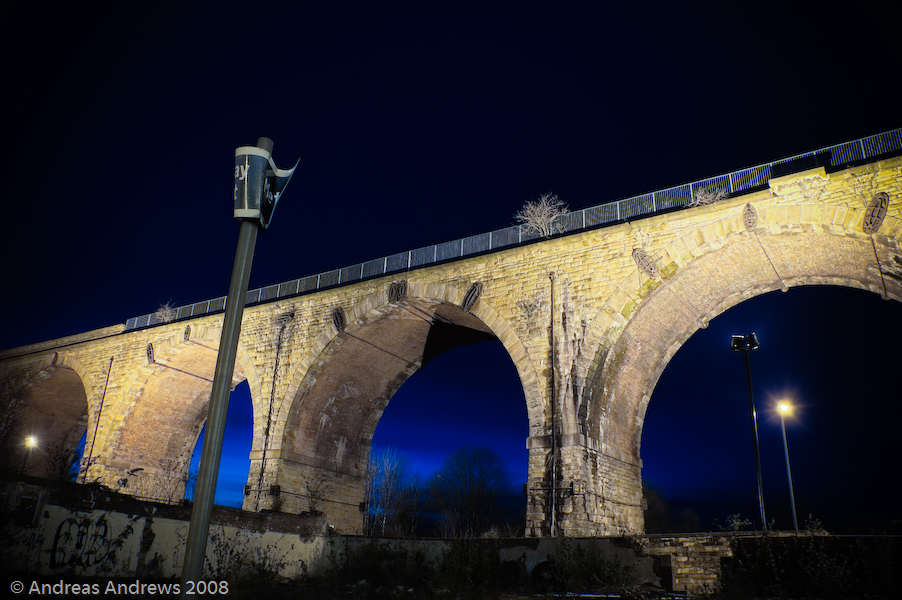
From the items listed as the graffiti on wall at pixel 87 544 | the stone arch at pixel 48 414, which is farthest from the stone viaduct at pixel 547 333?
the graffiti on wall at pixel 87 544

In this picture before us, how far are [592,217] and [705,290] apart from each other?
137 inches

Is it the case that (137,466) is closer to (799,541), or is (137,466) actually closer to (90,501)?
(90,501)

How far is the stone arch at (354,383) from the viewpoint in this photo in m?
18.6

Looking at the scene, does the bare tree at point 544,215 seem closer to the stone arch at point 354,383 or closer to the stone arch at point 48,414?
the stone arch at point 354,383

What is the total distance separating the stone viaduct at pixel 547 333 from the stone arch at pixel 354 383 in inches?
2.3

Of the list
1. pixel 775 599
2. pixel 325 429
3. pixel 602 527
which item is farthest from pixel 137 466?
pixel 775 599

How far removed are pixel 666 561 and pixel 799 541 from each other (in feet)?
7.40

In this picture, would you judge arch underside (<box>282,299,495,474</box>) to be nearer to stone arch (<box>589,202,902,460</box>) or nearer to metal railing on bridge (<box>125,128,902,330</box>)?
metal railing on bridge (<box>125,128,902,330</box>)

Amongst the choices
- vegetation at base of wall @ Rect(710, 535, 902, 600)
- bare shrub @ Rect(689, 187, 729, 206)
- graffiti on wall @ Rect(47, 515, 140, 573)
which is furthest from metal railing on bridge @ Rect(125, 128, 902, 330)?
graffiti on wall @ Rect(47, 515, 140, 573)

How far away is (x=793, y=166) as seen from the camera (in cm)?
1333

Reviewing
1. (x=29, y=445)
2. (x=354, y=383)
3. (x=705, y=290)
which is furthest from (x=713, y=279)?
(x=29, y=445)

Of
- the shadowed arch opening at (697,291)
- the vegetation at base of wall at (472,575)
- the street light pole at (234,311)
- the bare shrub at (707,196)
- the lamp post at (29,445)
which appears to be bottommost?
the vegetation at base of wall at (472,575)

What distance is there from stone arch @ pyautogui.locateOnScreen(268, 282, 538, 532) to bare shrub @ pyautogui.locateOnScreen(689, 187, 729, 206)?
6143 mm

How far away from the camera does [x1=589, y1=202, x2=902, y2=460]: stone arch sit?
1257 cm
